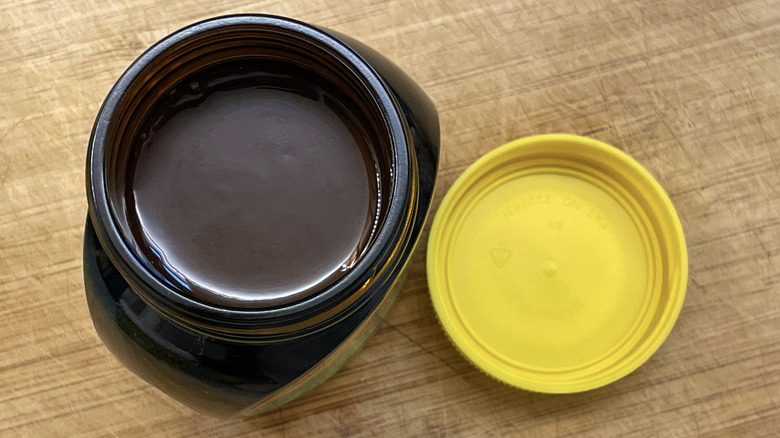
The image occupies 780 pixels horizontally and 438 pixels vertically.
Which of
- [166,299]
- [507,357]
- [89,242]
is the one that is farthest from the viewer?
[507,357]

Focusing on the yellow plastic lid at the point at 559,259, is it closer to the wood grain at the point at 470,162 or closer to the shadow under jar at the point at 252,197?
the wood grain at the point at 470,162

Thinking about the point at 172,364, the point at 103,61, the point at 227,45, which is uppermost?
the point at 227,45

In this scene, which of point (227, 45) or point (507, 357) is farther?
point (507, 357)

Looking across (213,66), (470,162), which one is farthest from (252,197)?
(470,162)

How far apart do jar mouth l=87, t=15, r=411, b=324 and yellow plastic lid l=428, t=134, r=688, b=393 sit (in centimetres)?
20

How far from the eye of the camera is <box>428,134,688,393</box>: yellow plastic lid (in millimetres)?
719

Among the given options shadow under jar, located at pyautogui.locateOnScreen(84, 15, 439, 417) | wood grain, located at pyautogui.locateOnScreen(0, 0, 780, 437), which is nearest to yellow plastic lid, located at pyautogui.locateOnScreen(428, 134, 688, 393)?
wood grain, located at pyautogui.locateOnScreen(0, 0, 780, 437)

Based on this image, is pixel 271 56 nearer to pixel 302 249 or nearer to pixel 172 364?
pixel 302 249

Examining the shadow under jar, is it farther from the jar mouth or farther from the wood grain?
the wood grain

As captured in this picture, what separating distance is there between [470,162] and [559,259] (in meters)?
0.14

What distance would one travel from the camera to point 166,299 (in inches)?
19.5

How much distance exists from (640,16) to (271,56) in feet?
1.42

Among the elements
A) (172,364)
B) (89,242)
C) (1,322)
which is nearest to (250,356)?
(172,364)

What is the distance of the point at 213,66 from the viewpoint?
0.56m
